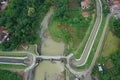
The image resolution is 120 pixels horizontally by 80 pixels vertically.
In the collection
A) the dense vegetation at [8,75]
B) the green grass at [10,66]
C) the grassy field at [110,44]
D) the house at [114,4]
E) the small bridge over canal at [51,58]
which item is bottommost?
the dense vegetation at [8,75]

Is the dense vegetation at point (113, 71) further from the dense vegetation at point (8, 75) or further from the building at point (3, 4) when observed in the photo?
the building at point (3, 4)

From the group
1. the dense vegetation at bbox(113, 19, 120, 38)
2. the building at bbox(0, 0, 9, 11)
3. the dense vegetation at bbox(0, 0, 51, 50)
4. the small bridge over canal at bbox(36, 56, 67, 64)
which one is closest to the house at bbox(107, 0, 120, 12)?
the dense vegetation at bbox(113, 19, 120, 38)

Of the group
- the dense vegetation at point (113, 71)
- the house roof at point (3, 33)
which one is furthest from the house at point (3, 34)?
the dense vegetation at point (113, 71)

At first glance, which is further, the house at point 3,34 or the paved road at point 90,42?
the house at point 3,34

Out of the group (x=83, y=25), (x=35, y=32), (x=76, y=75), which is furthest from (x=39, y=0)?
(x=76, y=75)

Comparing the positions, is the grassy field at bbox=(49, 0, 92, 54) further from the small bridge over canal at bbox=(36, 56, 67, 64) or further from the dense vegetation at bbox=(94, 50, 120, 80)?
the dense vegetation at bbox=(94, 50, 120, 80)

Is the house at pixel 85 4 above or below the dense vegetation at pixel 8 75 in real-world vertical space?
above

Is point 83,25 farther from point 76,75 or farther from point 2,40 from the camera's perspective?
point 2,40

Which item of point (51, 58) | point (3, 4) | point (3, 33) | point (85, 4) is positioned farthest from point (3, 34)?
point (85, 4)
